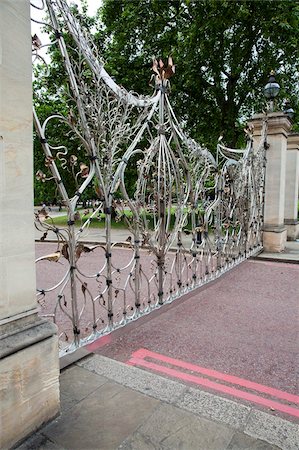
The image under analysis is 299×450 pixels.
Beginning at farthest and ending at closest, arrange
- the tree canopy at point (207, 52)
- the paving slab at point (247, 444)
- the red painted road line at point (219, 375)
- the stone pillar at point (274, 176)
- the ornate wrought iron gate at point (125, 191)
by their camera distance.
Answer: the tree canopy at point (207, 52) < the stone pillar at point (274, 176) < the ornate wrought iron gate at point (125, 191) < the red painted road line at point (219, 375) < the paving slab at point (247, 444)

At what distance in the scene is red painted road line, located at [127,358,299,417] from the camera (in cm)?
237

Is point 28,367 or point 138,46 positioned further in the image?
point 138,46

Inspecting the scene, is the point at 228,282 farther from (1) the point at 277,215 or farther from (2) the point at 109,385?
(2) the point at 109,385

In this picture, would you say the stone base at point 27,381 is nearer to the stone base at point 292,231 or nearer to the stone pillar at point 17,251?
the stone pillar at point 17,251

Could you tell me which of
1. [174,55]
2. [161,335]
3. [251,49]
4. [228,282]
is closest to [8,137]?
[161,335]

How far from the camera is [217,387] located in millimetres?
2615

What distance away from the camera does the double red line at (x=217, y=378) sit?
2432mm

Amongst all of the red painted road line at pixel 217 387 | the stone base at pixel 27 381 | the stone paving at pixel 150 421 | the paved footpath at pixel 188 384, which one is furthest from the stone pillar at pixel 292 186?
the stone base at pixel 27 381

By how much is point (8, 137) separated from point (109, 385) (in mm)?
1714

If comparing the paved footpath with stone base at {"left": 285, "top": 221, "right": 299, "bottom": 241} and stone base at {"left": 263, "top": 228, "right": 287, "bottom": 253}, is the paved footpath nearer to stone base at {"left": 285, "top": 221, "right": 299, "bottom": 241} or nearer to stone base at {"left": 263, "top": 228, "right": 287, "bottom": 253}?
stone base at {"left": 263, "top": 228, "right": 287, "bottom": 253}

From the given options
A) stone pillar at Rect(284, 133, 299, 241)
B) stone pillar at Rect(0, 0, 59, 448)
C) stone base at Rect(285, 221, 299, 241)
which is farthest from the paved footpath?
stone pillar at Rect(284, 133, 299, 241)

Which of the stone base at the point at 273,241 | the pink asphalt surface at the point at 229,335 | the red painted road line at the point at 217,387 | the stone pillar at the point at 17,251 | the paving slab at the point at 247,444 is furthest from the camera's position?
the stone base at the point at 273,241

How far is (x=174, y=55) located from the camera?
11.8 metres

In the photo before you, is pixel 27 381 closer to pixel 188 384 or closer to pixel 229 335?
pixel 188 384
